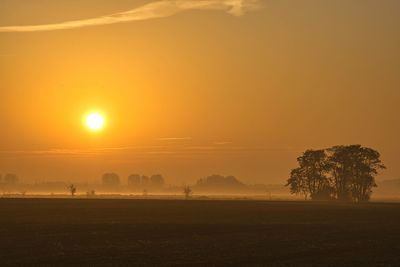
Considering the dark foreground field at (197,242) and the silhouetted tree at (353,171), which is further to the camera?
the silhouetted tree at (353,171)

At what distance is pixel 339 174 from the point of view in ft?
498

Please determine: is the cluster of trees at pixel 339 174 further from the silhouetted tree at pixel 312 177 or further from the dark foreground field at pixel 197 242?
the dark foreground field at pixel 197 242

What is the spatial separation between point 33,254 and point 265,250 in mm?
15762

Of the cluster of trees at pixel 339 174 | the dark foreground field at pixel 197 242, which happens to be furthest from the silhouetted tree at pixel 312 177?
the dark foreground field at pixel 197 242

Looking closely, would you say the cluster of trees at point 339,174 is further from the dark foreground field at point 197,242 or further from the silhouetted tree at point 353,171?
the dark foreground field at point 197,242

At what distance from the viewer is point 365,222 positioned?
71938 millimetres

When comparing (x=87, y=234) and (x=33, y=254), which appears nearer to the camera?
(x=33, y=254)

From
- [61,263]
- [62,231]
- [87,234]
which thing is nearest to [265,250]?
[61,263]

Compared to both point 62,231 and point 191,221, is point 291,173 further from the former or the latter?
point 62,231

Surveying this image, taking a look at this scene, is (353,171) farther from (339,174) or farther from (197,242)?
(197,242)

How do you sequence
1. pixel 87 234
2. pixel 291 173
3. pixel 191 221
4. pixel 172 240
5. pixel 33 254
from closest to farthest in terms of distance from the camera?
pixel 33 254, pixel 172 240, pixel 87 234, pixel 191 221, pixel 291 173

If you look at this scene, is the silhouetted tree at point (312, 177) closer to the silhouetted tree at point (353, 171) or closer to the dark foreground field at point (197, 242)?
the silhouetted tree at point (353, 171)

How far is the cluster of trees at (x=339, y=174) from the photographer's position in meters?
148

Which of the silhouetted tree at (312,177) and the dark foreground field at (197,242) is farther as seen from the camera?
the silhouetted tree at (312,177)
